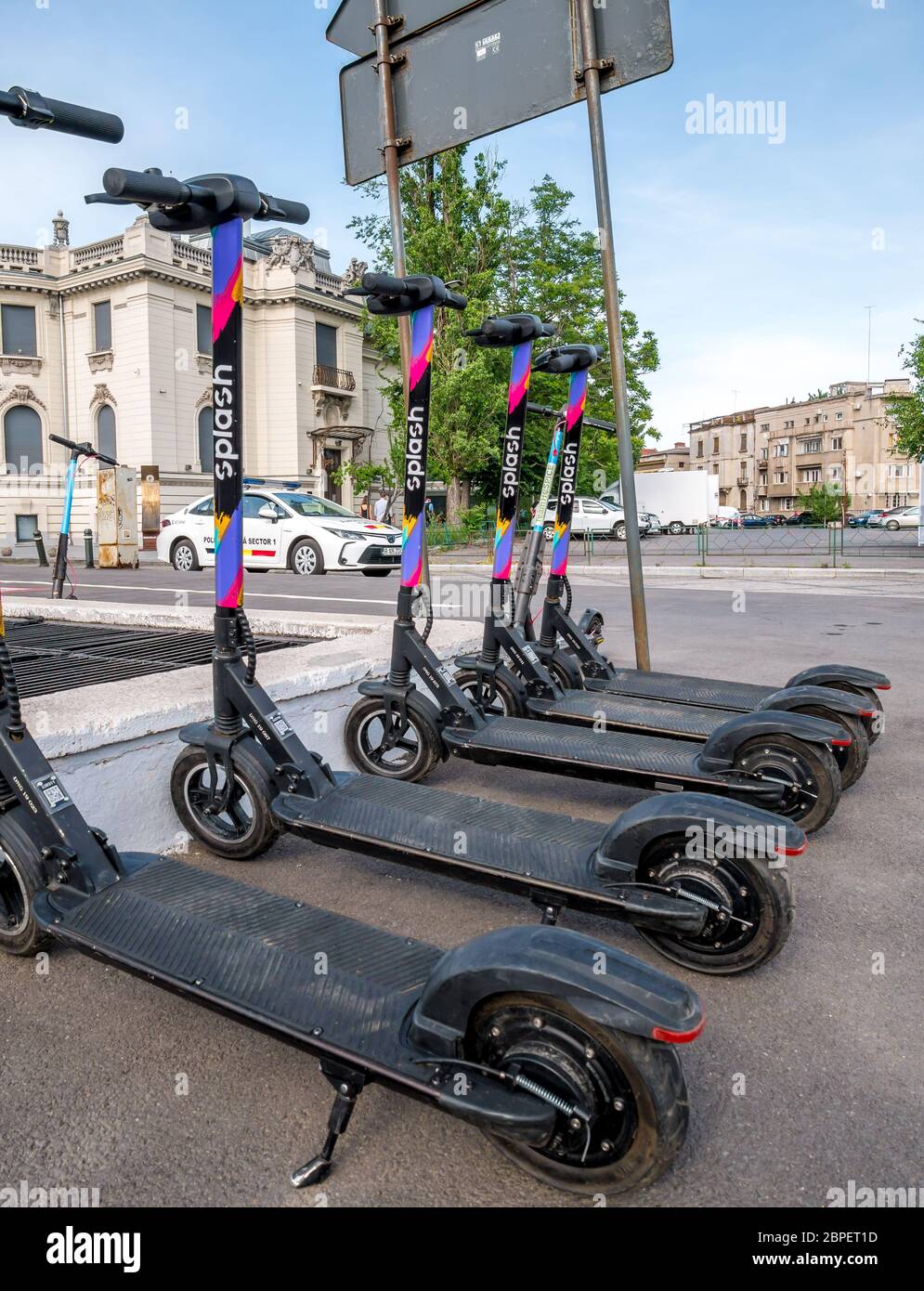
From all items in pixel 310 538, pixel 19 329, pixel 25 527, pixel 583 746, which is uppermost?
pixel 19 329

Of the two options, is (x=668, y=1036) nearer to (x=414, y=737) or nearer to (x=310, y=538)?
(x=414, y=737)

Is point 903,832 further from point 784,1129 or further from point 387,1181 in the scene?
point 387,1181

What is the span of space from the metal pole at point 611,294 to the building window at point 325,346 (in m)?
32.1

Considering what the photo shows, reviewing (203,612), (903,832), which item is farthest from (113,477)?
(903,832)

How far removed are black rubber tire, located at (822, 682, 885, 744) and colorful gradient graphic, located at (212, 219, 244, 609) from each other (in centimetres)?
283

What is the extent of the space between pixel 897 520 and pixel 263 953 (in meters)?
50.6

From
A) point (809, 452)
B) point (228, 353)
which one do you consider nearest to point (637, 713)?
point (228, 353)

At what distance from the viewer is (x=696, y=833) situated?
249cm

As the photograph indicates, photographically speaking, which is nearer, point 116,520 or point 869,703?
point 869,703

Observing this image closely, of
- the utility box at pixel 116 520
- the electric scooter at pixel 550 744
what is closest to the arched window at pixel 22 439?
the utility box at pixel 116 520

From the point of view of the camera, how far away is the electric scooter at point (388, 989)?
66.4 inches

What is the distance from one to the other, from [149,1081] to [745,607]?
33.4 ft

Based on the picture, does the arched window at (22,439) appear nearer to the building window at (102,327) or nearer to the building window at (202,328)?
the building window at (102,327)

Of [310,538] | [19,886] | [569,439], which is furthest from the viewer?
[310,538]
